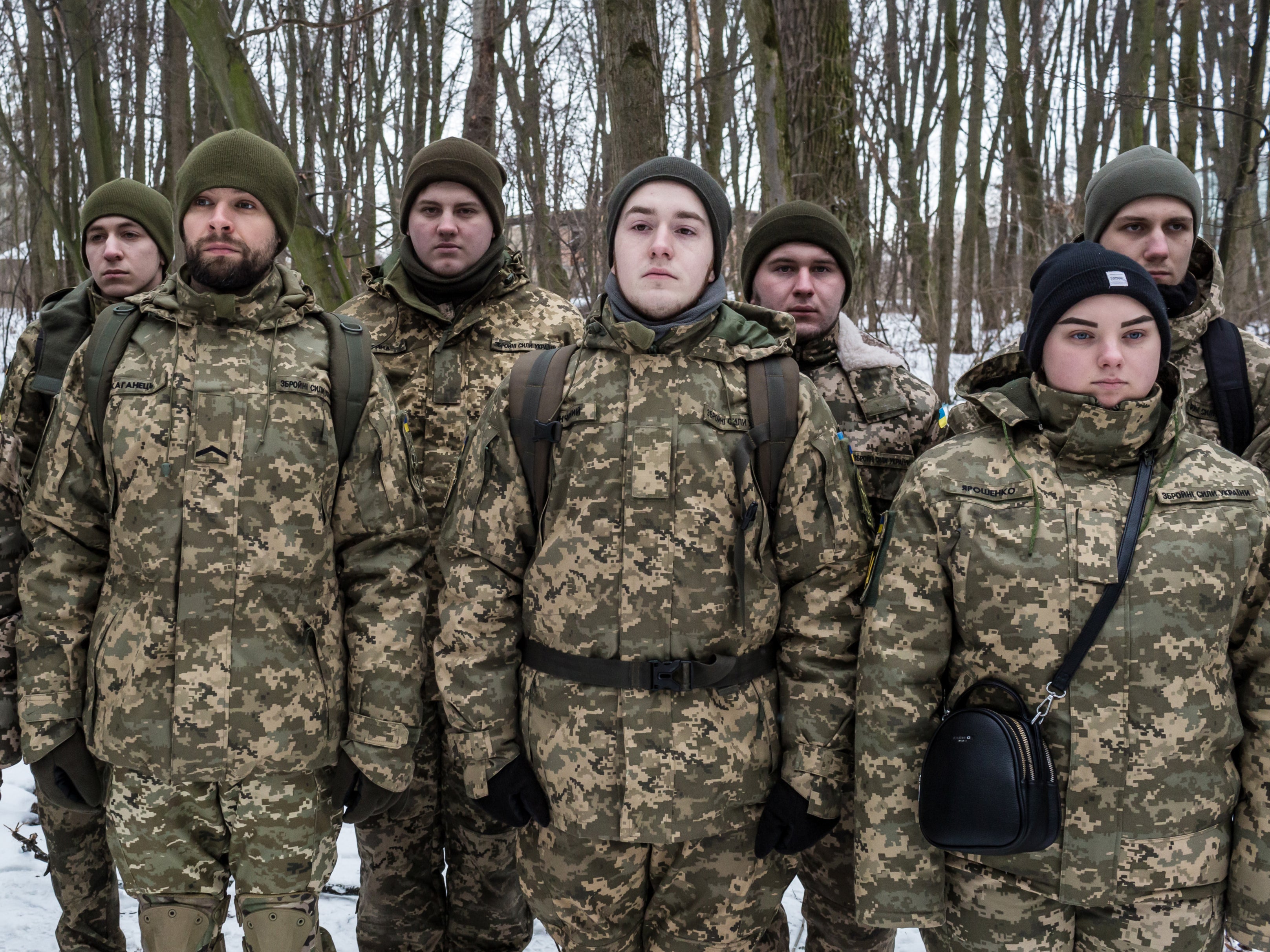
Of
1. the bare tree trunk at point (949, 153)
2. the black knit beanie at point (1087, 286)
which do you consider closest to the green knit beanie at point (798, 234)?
the black knit beanie at point (1087, 286)

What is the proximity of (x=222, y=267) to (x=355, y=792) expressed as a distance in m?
1.41

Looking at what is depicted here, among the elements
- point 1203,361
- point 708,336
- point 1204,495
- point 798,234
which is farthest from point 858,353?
point 1204,495

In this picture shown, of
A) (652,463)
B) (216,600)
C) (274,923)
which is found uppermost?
(652,463)

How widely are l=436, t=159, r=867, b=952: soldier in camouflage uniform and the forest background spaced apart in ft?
12.2

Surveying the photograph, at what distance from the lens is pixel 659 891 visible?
2.40m

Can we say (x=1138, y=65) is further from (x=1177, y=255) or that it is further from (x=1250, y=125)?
(x=1177, y=255)

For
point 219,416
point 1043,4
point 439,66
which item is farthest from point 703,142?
point 219,416

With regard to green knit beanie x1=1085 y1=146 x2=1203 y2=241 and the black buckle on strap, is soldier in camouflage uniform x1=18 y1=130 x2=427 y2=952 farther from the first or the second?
green knit beanie x1=1085 y1=146 x2=1203 y2=241

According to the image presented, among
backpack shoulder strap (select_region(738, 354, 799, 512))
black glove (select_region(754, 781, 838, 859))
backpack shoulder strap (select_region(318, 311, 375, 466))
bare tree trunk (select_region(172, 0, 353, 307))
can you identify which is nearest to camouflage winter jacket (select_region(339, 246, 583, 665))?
backpack shoulder strap (select_region(318, 311, 375, 466))

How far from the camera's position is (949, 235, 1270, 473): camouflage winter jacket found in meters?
2.72

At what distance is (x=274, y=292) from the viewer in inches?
100

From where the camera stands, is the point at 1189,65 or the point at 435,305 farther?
the point at 1189,65

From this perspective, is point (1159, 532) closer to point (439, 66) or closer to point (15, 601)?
point (15, 601)

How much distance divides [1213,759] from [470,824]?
2139mm
